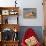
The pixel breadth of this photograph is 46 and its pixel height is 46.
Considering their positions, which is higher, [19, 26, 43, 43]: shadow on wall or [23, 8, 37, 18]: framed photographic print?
[23, 8, 37, 18]: framed photographic print

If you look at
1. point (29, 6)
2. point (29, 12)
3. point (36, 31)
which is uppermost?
point (29, 6)

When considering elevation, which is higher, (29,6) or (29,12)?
(29,6)

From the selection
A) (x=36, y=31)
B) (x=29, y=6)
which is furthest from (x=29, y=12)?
(x=36, y=31)

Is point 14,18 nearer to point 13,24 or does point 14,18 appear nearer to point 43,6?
point 13,24

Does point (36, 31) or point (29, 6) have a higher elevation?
point (29, 6)

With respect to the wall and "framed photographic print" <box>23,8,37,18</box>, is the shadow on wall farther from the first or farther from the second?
"framed photographic print" <box>23,8,37,18</box>

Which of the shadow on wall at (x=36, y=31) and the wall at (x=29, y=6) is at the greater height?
the wall at (x=29, y=6)

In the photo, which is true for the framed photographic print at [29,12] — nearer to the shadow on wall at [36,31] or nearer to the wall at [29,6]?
the wall at [29,6]

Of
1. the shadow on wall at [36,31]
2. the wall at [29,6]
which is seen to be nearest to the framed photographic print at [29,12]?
the wall at [29,6]

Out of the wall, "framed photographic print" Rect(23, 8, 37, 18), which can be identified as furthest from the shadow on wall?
"framed photographic print" Rect(23, 8, 37, 18)

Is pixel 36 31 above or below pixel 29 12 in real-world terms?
below

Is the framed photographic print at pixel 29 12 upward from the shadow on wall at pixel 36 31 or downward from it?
upward

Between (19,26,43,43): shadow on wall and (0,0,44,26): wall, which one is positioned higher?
(0,0,44,26): wall

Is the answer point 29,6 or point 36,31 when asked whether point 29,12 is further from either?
point 36,31
